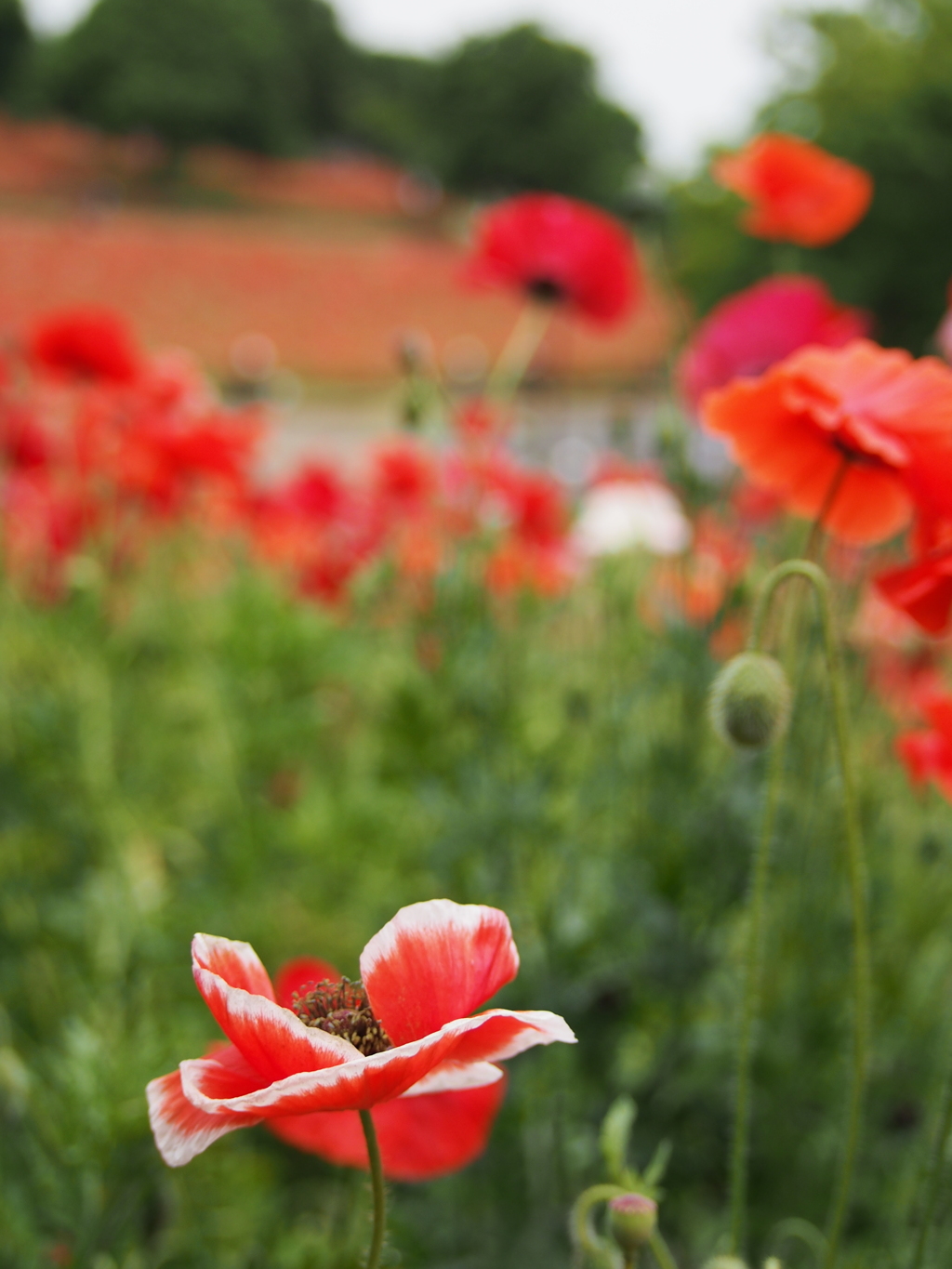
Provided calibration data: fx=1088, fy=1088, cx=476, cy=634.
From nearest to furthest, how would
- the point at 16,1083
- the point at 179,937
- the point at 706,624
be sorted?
the point at 16,1083 < the point at 706,624 < the point at 179,937

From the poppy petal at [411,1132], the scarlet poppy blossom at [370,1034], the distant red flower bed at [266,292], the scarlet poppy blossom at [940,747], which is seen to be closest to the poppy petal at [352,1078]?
the scarlet poppy blossom at [370,1034]

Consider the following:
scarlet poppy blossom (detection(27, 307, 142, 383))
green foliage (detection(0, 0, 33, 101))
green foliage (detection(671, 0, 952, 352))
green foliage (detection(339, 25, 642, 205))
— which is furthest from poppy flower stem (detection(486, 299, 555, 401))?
green foliage (detection(0, 0, 33, 101))

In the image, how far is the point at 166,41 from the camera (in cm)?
2559

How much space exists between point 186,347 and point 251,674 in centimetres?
1586

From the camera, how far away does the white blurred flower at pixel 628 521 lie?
167cm

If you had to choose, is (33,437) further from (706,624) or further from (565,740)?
(706,624)

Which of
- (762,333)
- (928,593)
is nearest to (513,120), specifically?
(762,333)

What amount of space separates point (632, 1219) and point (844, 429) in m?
0.49

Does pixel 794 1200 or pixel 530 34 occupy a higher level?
pixel 530 34

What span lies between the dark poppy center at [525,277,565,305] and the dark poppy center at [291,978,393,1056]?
1283 mm

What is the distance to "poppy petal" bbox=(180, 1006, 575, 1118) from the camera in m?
0.39

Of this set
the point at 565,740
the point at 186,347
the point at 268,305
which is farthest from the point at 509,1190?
the point at 268,305

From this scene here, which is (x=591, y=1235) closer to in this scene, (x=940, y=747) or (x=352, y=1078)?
(x=352, y=1078)

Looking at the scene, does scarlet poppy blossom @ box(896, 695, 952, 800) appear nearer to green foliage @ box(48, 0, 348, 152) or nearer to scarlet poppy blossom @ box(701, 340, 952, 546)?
scarlet poppy blossom @ box(701, 340, 952, 546)
